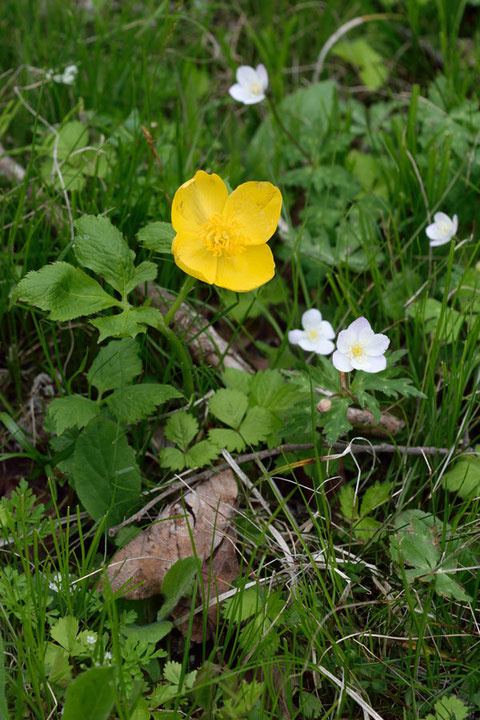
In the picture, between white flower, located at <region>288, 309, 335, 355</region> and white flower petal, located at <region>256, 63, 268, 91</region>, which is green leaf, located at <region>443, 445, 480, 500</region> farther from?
white flower petal, located at <region>256, 63, 268, 91</region>

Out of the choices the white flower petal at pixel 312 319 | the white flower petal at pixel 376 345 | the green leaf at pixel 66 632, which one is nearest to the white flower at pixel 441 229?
the white flower petal at pixel 312 319

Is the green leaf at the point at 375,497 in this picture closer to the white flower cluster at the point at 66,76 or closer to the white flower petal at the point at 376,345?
the white flower petal at the point at 376,345

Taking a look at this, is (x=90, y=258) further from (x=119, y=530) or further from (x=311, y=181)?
(x=311, y=181)

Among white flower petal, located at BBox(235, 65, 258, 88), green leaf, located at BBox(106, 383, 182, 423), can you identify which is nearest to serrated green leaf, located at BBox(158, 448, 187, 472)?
green leaf, located at BBox(106, 383, 182, 423)

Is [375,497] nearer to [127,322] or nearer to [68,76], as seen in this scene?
[127,322]

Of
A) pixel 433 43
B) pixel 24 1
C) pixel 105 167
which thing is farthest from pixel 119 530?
pixel 433 43

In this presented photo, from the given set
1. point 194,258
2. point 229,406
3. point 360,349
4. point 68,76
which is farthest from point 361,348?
point 68,76
